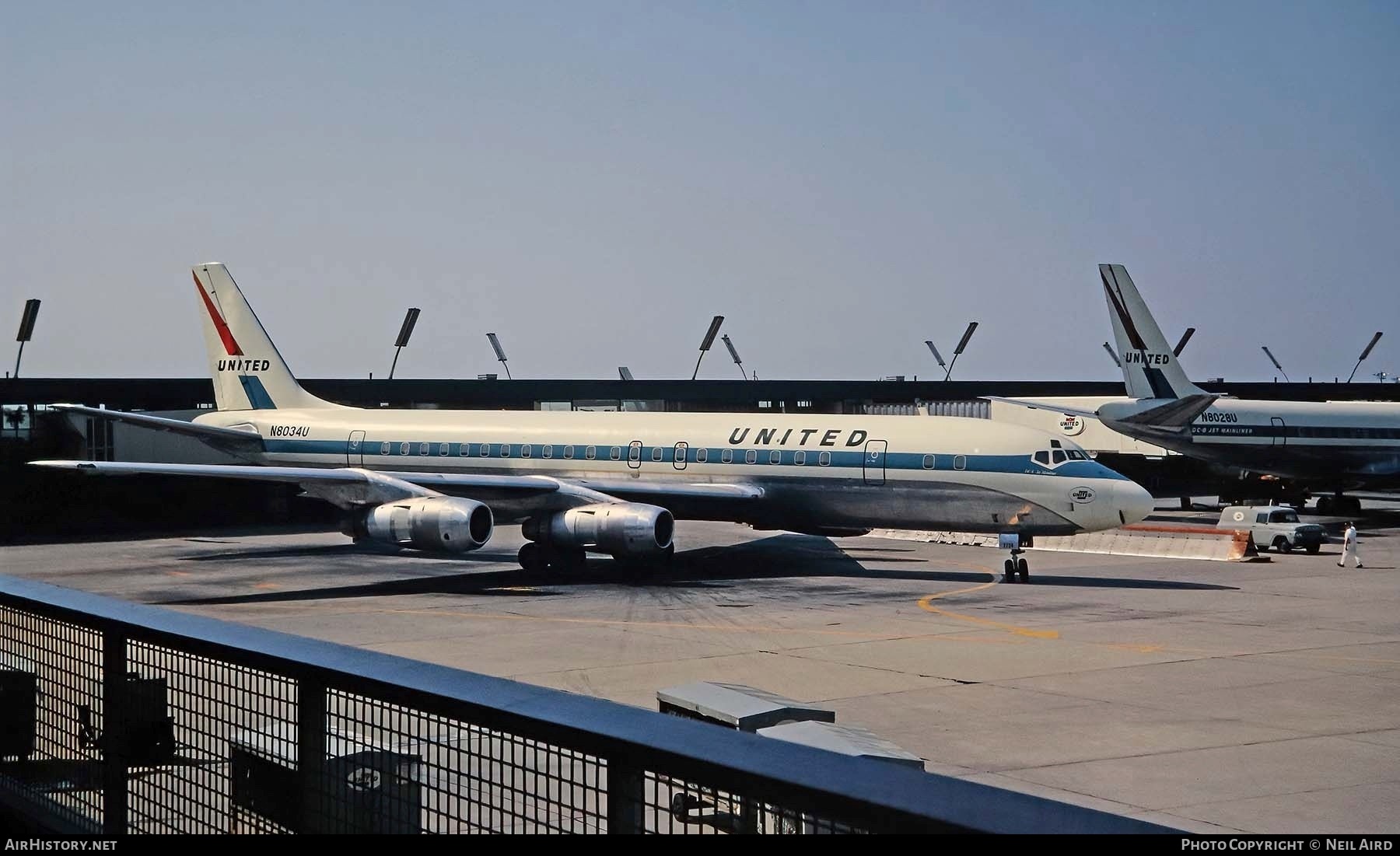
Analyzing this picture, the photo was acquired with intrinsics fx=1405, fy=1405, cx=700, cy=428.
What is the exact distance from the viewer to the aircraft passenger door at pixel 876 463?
35.6m

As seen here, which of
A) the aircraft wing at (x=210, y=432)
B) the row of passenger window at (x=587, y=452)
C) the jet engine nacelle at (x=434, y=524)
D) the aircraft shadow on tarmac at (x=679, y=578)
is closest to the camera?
the jet engine nacelle at (x=434, y=524)

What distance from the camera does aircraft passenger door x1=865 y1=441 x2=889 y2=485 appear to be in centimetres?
3559

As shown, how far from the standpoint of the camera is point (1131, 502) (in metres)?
33.5

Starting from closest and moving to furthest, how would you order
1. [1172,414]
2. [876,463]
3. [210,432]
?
[876,463]
[210,432]
[1172,414]

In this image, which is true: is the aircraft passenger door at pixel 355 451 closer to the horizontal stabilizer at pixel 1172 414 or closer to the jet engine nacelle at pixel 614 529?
the jet engine nacelle at pixel 614 529

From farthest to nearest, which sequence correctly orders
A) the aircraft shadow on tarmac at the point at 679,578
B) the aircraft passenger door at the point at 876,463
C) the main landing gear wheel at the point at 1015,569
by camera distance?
the aircraft passenger door at the point at 876,463, the main landing gear wheel at the point at 1015,569, the aircraft shadow on tarmac at the point at 679,578

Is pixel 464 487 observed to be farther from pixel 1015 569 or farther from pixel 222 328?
pixel 222 328

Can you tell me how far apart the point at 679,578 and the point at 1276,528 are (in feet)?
68.2

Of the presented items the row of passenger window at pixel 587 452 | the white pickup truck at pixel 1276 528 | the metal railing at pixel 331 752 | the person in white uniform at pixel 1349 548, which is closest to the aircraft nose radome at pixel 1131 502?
the row of passenger window at pixel 587 452

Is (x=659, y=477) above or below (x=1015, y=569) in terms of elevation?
above

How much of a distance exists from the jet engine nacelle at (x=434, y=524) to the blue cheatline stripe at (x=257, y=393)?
1480cm

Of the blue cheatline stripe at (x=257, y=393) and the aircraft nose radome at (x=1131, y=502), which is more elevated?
the blue cheatline stripe at (x=257, y=393)

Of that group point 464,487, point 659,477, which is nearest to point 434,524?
Answer: point 464,487

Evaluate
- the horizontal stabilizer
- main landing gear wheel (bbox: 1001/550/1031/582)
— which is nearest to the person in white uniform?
main landing gear wheel (bbox: 1001/550/1031/582)
